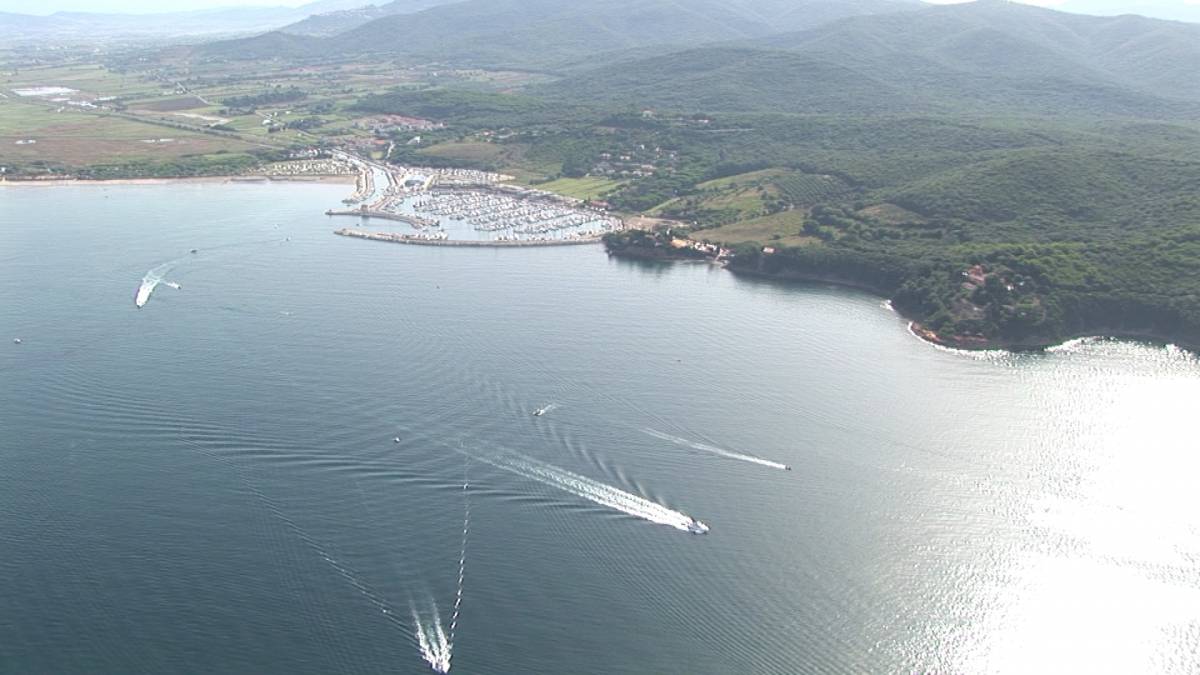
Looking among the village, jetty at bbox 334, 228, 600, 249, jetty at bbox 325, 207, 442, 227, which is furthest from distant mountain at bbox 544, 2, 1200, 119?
jetty at bbox 334, 228, 600, 249

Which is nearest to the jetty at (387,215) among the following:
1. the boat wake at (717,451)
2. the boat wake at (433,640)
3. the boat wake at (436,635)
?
the boat wake at (717,451)

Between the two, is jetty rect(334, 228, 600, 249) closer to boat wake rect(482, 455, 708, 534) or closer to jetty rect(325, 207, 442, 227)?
jetty rect(325, 207, 442, 227)

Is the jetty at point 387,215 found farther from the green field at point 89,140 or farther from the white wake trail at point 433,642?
the white wake trail at point 433,642

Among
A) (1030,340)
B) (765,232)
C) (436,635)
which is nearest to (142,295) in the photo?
(436,635)

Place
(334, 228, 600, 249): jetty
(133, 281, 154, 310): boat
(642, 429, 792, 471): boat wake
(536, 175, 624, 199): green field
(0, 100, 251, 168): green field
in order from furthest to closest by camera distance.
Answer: (0, 100, 251, 168): green field → (536, 175, 624, 199): green field → (334, 228, 600, 249): jetty → (133, 281, 154, 310): boat → (642, 429, 792, 471): boat wake

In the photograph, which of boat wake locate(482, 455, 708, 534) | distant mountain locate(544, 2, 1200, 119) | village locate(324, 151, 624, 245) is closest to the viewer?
boat wake locate(482, 455, 708, 534)

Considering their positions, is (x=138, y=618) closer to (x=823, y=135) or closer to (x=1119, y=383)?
(x=1119, y=383)

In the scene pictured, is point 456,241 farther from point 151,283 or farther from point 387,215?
point 151,283
